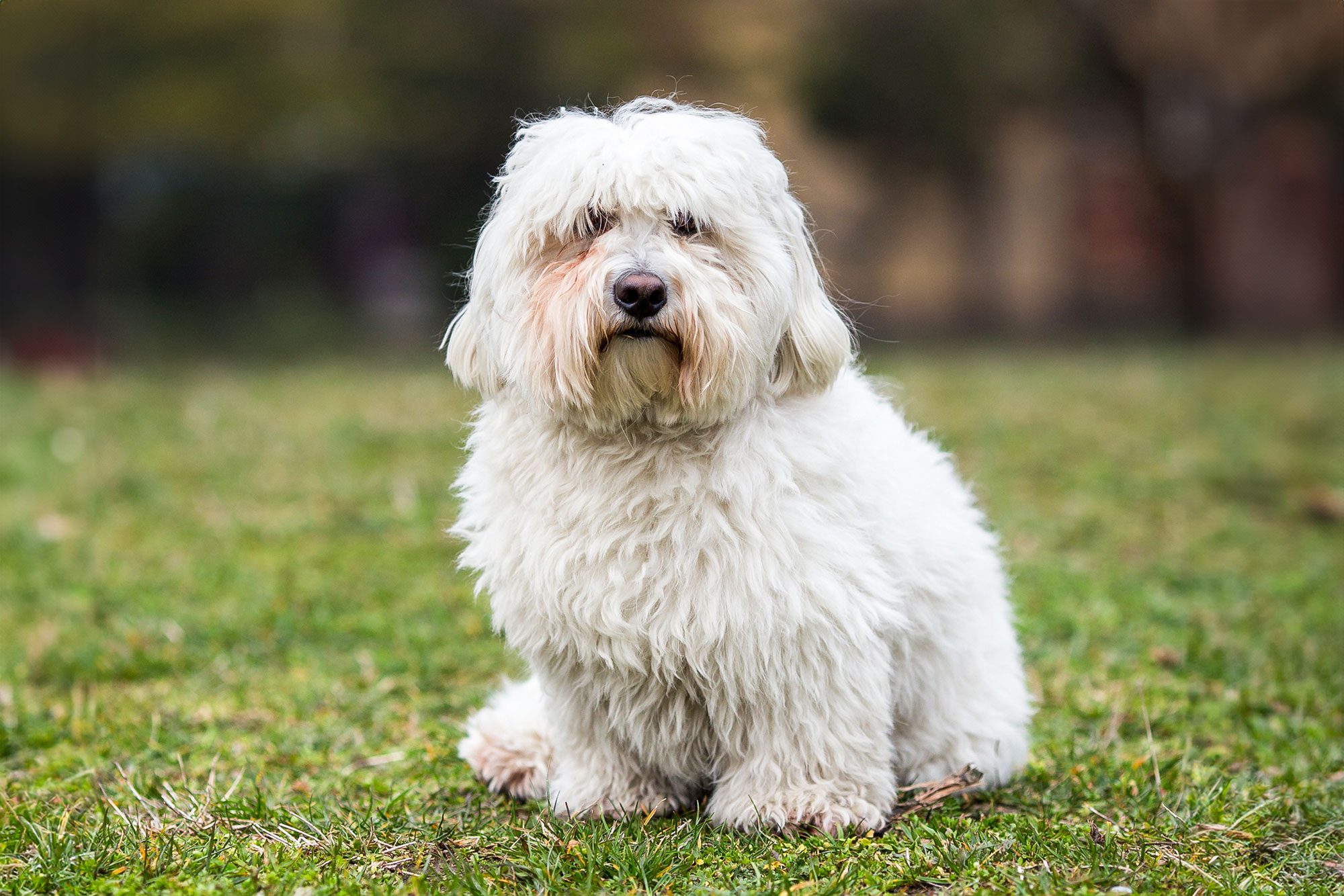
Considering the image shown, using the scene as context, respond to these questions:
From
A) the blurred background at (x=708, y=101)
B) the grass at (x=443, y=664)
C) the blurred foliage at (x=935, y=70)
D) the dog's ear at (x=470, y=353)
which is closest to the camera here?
the grass at (x=443, y=664)

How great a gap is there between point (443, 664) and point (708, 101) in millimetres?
9137

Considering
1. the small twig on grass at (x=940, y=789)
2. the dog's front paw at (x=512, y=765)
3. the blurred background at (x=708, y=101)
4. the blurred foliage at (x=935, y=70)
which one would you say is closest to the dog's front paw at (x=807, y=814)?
the small twig on grass at (x=940, y=789)

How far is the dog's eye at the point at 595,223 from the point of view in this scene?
304cm

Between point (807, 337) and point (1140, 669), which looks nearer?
point (807, 337)

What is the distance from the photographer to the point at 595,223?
121 inches

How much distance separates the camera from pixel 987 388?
1025 centimetres

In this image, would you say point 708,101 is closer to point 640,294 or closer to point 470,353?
point 470,353

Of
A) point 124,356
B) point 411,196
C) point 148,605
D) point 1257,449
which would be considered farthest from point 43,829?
point 411,196

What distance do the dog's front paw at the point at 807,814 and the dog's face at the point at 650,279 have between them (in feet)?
2.98

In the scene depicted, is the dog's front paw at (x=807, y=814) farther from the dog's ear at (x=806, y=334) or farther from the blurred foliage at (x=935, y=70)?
the blurred foliage at (x=935, y=70)

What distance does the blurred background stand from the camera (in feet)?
50.3

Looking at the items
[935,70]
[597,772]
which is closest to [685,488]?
[597,772]

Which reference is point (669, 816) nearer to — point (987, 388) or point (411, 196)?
point (987, 388)

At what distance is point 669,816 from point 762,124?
1791 millimetres
